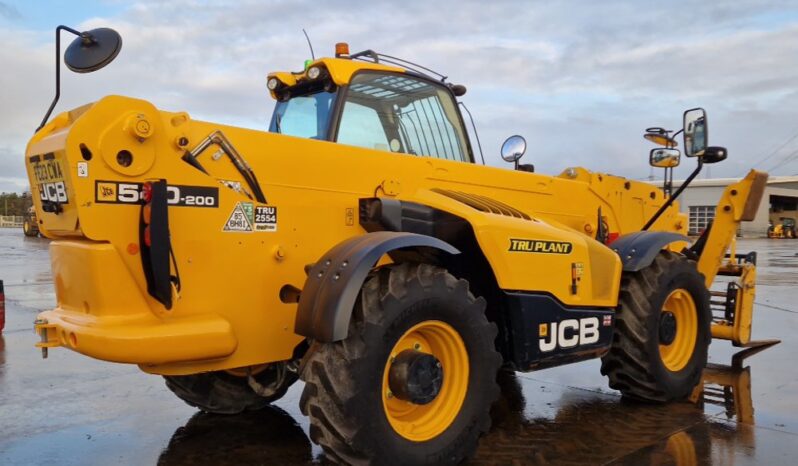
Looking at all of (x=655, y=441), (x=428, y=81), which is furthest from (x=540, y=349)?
(x=428, y=81)

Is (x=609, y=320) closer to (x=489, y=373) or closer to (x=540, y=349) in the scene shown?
(x=540, y=349)

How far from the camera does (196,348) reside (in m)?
3.38

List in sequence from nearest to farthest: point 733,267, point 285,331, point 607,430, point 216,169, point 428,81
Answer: point 216,169
point 285,331
point 607,430
point 428,81
point 733,267

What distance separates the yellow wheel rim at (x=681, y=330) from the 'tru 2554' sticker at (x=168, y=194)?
3.79 meters

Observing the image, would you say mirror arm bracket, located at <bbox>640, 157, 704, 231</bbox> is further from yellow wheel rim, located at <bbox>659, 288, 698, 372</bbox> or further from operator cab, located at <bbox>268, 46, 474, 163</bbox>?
operator cab, located at <bbox>268, 46, 474, 163</bbox>

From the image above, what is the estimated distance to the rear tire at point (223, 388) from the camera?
4.54 meters

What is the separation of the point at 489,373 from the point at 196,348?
5.32 feet

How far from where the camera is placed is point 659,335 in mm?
5359

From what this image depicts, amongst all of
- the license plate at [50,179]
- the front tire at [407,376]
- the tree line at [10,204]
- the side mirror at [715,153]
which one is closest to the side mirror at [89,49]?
the license plate at [50,179]

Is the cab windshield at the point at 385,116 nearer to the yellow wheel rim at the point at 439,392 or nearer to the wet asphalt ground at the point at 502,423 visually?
the yellow wheel rim at the point at 439,392

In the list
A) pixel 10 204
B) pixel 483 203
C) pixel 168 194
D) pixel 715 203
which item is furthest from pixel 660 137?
pixel 10 204

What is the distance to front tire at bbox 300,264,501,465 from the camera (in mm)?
3311

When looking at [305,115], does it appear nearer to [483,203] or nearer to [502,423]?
[483,203]

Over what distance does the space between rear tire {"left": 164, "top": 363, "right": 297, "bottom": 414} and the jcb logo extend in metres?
1.74
